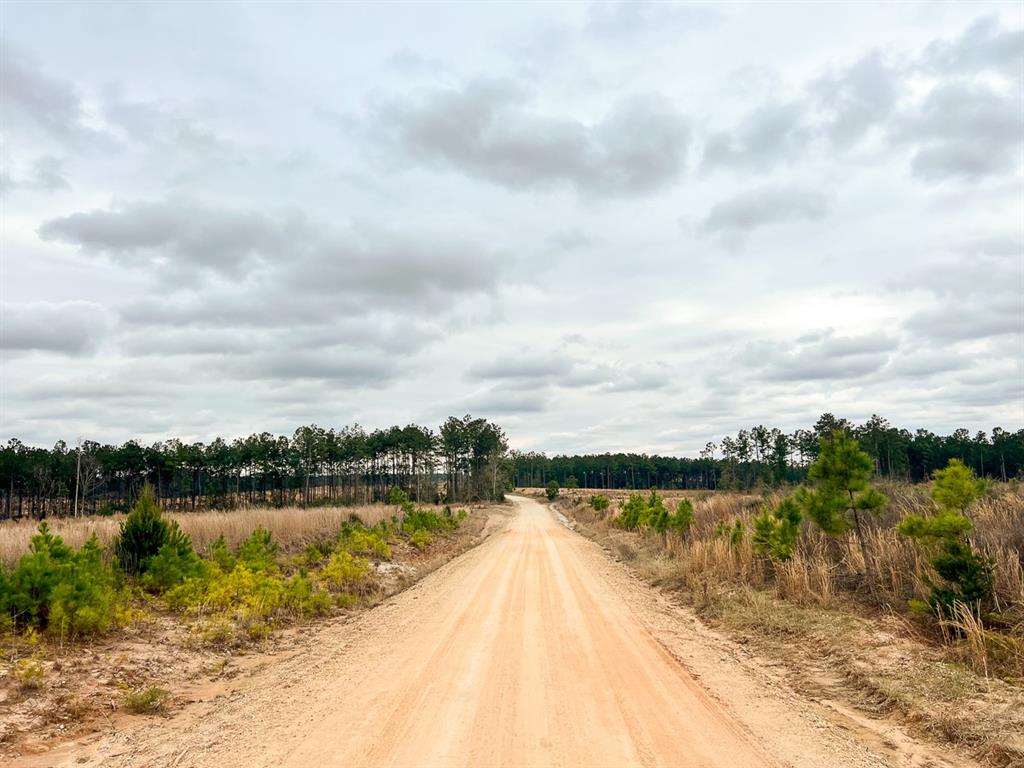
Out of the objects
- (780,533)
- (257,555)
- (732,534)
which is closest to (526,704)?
(780,533)

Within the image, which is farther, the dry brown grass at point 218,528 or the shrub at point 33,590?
the dry brown grass at point 218,528

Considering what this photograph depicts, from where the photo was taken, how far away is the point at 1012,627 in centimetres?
872

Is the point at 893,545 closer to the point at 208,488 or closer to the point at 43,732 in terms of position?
the point at 43,732

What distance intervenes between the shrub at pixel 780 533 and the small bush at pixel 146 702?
41.4ft

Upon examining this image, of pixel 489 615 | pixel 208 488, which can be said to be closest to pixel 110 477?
pixel 208 488

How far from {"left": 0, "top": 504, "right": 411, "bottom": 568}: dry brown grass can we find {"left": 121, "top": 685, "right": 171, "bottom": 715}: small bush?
7.83 m

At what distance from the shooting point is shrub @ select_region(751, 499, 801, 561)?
579 inches

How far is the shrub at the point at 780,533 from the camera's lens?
1470 cm

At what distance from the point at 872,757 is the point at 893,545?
7.79 m

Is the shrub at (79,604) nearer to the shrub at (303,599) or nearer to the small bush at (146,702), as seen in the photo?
the small bush at (146,702)

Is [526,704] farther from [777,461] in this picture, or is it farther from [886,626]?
[777,461]

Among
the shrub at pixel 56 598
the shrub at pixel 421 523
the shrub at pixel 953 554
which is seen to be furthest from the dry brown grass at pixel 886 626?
the shrub at pixel 421 523

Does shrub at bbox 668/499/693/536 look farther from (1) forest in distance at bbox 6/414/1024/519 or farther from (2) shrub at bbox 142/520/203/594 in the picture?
(1) forest in distance at bbox 6/414/1024/519

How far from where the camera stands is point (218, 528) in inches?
825
